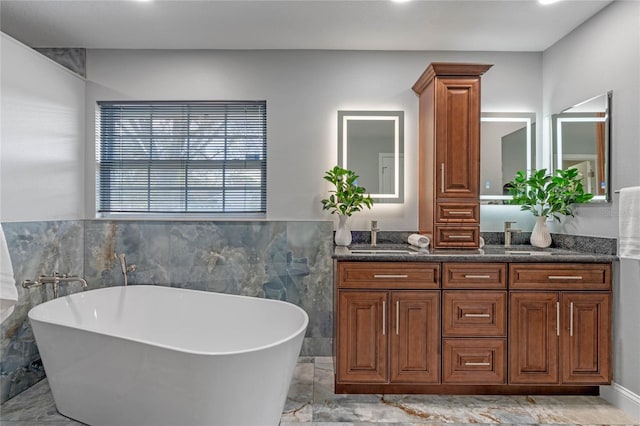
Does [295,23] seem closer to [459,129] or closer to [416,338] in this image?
[459,129]

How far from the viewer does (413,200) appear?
3152mm

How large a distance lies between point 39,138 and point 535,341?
3.59 metres

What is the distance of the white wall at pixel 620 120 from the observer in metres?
2.24

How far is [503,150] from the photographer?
10.1 feet

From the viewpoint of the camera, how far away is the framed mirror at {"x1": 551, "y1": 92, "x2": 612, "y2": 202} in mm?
2445

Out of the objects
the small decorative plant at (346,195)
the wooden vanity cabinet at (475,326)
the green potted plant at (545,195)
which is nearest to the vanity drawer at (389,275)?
the wooden vanity cabinet at (475,326)

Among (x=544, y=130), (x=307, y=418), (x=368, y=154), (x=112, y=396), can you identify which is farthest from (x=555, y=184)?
(x=112, y=396)

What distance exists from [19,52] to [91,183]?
3.52 ft

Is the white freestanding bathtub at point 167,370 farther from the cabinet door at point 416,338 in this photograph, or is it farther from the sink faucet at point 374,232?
the sink faucet at point 374,232

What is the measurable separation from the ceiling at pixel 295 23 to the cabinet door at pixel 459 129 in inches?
16.8

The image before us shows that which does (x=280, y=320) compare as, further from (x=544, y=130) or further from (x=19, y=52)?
(x=544, y=130)

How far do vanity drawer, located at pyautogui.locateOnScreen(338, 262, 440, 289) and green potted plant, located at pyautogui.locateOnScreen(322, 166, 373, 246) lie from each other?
1.85 ft

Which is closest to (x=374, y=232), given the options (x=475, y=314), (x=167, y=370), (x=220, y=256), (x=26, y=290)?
(x=475, y=314)

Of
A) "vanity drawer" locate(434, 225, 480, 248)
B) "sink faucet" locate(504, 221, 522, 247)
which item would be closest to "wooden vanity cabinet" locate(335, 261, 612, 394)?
"vanity drawer" locate(434, 225, 480, 248)
